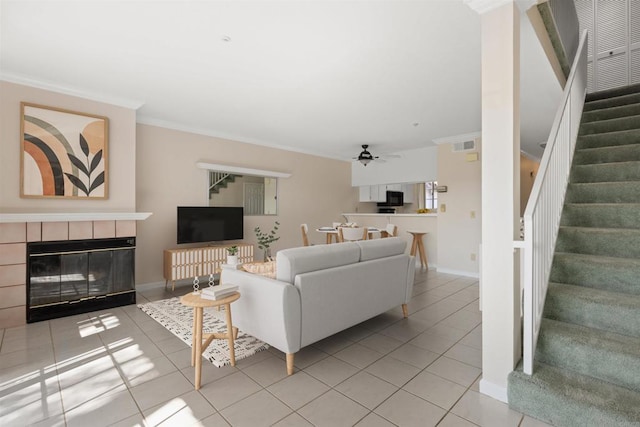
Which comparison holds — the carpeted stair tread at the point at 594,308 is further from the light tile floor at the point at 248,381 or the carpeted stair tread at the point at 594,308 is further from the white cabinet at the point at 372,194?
the white cabinet at the point at 372,194

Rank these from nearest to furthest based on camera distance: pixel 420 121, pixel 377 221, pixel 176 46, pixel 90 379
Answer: pixel 90 379 < pixel 176 46 < pixel 420 121 < pixel 377 221

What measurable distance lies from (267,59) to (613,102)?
14.2ft

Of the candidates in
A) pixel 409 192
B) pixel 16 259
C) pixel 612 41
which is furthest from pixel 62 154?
pixel 409 192

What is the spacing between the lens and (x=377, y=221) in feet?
23.7

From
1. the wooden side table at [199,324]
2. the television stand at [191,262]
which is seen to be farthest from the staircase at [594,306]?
the television stand at [191,262]

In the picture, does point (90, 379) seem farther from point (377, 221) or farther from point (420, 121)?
point (377, 221)

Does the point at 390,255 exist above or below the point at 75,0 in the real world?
below

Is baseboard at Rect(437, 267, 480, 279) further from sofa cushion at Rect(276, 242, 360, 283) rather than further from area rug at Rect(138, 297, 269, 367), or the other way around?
area rug at Rect(138, 297, 269, 367)

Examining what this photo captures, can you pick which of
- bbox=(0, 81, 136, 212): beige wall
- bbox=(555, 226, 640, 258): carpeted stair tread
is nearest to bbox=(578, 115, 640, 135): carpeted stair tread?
bbox=(555, 226, 640, 258): carpeted stair tread

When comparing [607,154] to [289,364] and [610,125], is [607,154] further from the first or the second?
[289,364]

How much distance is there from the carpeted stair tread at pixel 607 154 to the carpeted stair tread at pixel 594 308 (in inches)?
66.4

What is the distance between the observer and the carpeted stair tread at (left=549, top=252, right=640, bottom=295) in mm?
2061

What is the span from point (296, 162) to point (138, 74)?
3.79m

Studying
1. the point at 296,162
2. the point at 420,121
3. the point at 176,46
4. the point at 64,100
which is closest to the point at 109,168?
the point at 64,100
